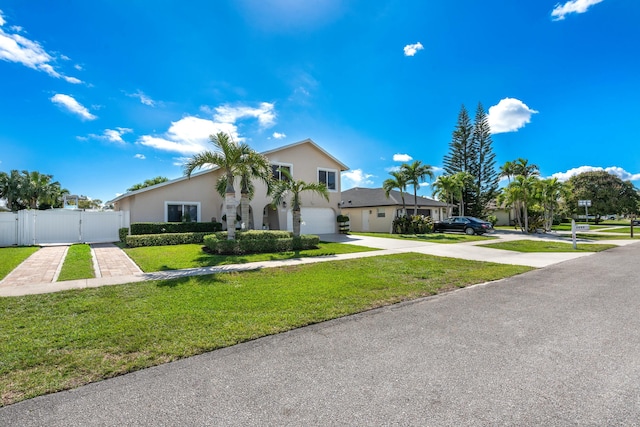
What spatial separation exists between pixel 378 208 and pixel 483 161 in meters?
23.1

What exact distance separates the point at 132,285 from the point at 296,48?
1197 cm

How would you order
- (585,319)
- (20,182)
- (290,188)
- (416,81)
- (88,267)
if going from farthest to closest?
1. (20,182)
2. (416,81)
3. (290,188)
4. (88,267)
5. (585,319)

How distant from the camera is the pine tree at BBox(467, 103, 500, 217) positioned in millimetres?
40906

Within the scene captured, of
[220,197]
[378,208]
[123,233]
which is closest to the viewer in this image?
[123,233]

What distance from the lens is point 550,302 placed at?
19.3ft

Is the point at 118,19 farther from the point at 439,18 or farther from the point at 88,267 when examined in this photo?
the point at 439,18

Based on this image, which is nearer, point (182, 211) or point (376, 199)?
point (182, 211)

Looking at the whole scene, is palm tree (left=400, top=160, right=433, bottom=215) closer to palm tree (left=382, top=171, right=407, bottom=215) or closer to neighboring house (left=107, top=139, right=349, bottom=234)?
palm tree (left=382, top=171, right=407, bottom=215)

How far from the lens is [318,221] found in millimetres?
22203

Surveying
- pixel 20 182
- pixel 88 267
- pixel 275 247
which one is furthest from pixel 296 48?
pixel 20 182

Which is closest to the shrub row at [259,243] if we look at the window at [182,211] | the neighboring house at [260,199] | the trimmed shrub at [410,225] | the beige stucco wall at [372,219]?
the neighboring house at [260,199]

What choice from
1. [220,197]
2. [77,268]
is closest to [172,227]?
[220,197]

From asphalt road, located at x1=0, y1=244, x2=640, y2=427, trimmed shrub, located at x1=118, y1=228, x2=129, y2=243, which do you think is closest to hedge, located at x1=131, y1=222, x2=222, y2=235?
trimmed shrub, located at x1=118, y1=228, x2=129, y2=243

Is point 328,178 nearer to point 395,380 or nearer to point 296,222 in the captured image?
point 296,222
